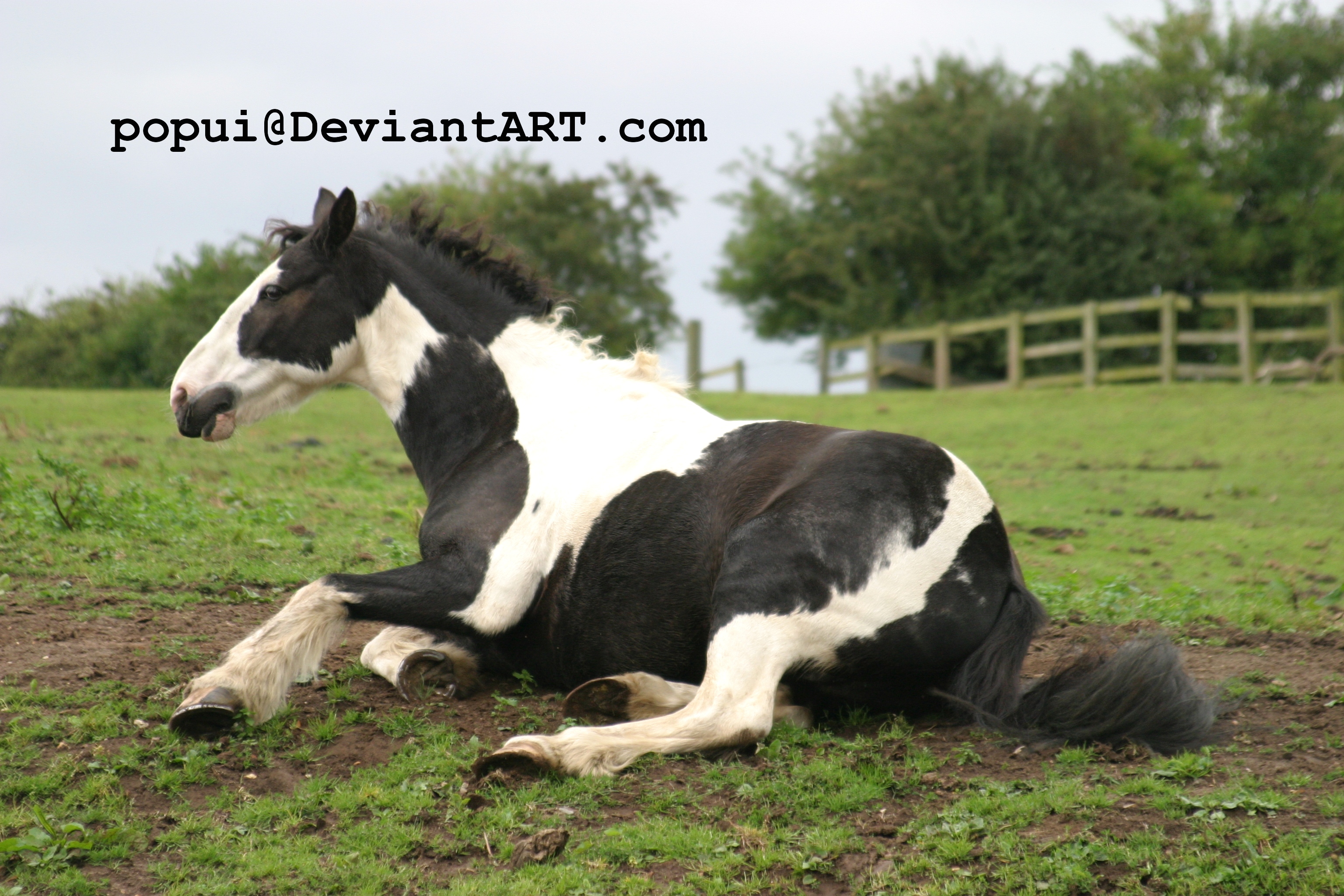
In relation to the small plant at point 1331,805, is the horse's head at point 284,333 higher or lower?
higher

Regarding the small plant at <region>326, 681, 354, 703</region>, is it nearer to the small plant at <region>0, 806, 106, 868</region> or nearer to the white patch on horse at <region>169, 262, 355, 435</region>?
the small plant at <region>0, 806, 106, 868</region>

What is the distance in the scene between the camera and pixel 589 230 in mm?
33000

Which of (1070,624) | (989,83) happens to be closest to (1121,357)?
(989,83)

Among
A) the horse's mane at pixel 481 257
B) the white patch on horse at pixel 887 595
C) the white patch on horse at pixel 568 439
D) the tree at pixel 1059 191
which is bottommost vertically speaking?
the white patch on horse at pixel 887 595

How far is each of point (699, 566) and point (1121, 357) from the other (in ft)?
88.5

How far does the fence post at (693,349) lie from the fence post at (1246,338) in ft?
38.7

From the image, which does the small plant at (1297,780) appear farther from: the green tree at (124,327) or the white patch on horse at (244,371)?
the green tree at (124,327)

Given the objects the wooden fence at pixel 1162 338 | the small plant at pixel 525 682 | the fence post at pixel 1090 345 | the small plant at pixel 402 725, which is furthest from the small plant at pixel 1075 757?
the fence post at pixel 1090 345

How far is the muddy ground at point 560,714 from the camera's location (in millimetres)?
3344

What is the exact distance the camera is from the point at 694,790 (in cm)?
364

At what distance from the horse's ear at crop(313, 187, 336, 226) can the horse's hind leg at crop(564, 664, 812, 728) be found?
97.7 inches

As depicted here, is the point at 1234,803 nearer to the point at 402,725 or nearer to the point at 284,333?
the point at 402,725

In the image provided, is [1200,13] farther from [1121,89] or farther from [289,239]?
[289,239]

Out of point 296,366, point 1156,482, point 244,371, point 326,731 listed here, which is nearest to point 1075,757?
point 326,731
